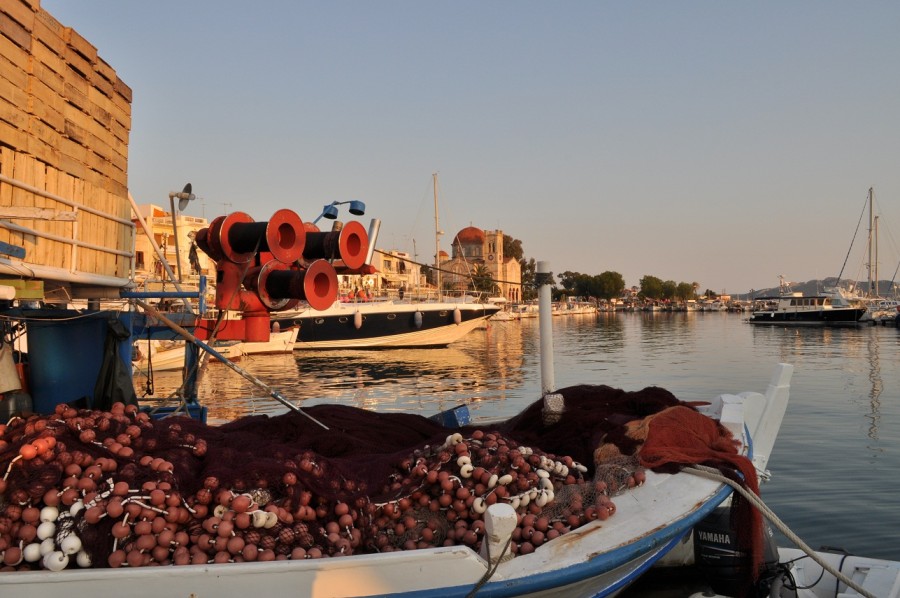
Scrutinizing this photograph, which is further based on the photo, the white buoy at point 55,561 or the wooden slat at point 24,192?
the wooden slat at point 24,192

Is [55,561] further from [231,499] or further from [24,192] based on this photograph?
[24,192]

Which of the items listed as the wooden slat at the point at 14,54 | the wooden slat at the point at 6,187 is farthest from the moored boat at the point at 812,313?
the wooden slat at the point at 6,187

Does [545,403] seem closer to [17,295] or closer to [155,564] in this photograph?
[155,564]

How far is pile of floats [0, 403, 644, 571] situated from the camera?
3297 mm

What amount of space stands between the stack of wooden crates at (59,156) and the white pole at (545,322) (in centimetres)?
424

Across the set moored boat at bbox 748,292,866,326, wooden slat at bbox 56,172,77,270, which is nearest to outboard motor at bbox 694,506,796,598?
wooden slat at bbox 56,172,77,270

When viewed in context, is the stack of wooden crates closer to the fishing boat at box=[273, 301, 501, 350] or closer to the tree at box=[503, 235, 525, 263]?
the fishing boat at box=[273, 301, 501, 350]

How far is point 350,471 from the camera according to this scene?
4.27 metres

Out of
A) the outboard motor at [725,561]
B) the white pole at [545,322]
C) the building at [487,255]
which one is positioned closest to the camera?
the outboard motor at [725,561]

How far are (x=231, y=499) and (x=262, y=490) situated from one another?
0.18 m

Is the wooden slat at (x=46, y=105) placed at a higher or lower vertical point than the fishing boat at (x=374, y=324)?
higher

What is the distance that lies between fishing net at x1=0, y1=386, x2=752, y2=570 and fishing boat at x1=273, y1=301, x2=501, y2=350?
32.4 m

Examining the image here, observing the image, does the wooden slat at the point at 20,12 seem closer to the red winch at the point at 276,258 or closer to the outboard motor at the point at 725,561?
the red winch at the point at 276,258

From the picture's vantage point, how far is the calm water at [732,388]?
8469mm
